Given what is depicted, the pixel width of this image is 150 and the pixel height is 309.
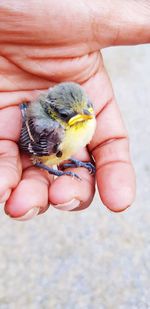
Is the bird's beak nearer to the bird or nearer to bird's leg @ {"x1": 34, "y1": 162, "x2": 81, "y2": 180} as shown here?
the bird

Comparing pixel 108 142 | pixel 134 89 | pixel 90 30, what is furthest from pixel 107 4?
pixel 134 89

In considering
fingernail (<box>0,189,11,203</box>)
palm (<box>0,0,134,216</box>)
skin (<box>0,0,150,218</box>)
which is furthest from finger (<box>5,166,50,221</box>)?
skin (<box>0,0,150,218</box>)

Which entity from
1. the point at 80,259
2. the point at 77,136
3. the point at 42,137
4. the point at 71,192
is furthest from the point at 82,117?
the point at 80,259

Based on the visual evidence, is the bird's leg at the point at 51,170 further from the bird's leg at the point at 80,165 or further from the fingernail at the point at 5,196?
the fingernail at the point at 5,196

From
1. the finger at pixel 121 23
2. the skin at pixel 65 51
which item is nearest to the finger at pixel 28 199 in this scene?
the skin at pixel 65 51

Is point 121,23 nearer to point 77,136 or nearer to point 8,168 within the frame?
point 77,136

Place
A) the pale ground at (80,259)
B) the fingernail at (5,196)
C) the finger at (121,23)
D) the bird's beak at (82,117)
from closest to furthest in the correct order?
the fingernail at (5,196) → the bird's beak at (82,117) → the finger at (121,23) → the pale ground at (80,259)
